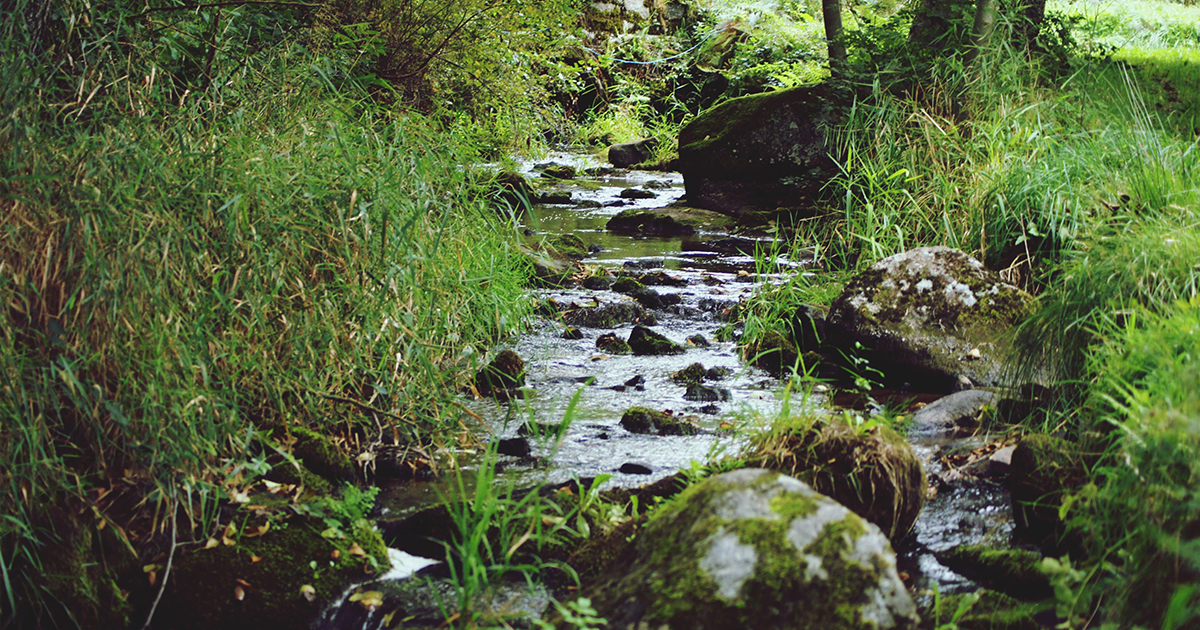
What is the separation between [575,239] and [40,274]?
5.55 meters

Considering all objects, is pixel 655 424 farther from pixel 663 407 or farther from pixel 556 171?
pixel 556 171

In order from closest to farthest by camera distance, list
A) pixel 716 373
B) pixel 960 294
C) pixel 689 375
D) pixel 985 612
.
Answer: pixel 985 612 < pixel 689 375 < pixel 716 373 < pixel 960 294

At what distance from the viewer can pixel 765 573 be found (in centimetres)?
212

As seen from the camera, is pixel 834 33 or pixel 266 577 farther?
pixel 834 33

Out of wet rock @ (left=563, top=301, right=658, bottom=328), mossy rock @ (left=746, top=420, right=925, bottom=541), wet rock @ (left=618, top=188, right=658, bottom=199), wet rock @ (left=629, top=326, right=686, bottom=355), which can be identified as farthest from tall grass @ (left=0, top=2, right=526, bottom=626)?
wet rock @ (left=618, top=188, right=658, bottom=199)

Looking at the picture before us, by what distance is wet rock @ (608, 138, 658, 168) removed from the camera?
45.5 feet

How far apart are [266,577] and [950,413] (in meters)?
2.96

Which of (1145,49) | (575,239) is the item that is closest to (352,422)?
(575,239)

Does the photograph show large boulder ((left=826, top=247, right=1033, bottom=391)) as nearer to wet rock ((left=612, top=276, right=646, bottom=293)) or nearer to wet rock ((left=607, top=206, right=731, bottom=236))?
wet rock ((left=612, top=276, right=646, bottom=293))

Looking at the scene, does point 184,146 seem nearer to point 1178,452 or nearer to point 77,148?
point 77,148

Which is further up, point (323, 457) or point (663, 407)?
point (323, 457)

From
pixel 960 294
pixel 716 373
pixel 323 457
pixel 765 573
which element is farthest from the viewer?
pixel 960 294

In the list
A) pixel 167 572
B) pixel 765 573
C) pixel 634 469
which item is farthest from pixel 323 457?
pixel 765 573

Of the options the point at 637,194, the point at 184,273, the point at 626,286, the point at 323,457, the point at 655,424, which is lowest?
the point at 637,194
